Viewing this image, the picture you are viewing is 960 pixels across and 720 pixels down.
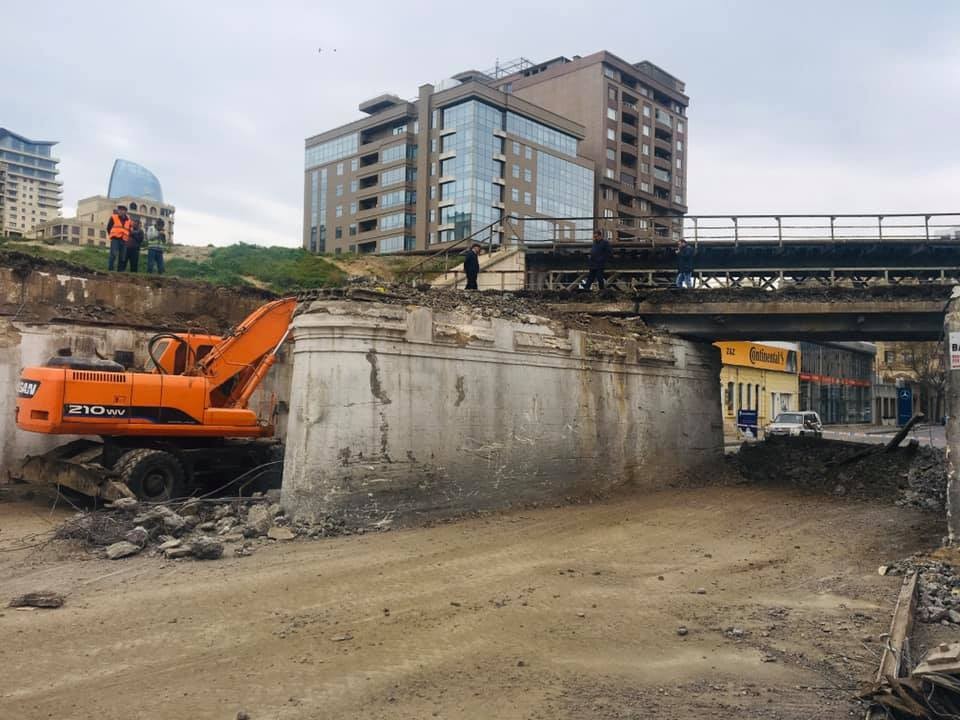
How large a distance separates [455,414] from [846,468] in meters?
11.3

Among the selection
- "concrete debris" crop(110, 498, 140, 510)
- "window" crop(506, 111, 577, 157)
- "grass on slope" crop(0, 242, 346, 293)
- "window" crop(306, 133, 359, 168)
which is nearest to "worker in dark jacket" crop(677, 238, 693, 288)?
"grass on slope" crop(0, 242, 346, 293)

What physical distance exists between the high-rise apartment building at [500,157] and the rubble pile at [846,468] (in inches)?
1827

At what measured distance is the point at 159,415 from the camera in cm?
1342

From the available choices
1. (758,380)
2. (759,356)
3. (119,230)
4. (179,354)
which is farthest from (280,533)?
(758,380)

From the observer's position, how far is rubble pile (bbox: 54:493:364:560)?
9.88 metres

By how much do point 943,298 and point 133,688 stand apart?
18.6 metres

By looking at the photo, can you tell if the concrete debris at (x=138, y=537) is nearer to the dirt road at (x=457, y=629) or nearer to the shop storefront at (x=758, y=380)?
the dirt road at (x=457, y=629)

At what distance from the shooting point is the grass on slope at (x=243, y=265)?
901 inches

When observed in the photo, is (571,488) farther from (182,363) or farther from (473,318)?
(182,363)

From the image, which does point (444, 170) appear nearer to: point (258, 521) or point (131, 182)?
point (258, 521)

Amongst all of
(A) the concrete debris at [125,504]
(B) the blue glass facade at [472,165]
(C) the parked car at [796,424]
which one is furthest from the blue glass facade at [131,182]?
(A) the concrete debris at [125,504]

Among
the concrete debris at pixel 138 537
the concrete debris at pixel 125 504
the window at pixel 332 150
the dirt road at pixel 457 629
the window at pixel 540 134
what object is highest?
the window at pixel 332 150

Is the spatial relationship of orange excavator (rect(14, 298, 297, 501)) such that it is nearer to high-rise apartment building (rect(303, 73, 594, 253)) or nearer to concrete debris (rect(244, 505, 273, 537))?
concrete debris (rect(244, 505, 273, 537))

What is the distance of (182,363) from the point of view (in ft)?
47.8
